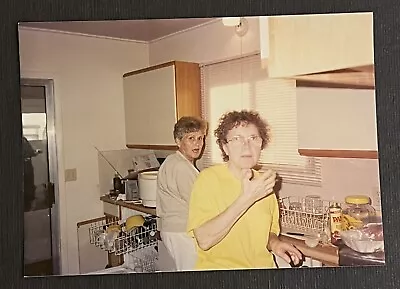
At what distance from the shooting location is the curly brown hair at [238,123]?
167 centimetres

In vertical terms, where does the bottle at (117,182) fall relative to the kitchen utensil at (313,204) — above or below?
above

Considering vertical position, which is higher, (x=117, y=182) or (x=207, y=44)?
(x=207, y=44)

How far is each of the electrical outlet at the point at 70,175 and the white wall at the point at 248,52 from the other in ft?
1.50

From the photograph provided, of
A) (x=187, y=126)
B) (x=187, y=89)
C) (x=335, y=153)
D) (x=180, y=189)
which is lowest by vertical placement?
(x=180, y=189)

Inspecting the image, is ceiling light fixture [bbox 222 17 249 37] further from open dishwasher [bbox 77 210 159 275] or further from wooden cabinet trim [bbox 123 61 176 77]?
open dishwasher [bbox 77 210 159 275]

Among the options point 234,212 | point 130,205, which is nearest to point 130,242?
point 130,205

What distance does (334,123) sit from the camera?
167cm

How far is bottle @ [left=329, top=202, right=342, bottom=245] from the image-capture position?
1.64 meters

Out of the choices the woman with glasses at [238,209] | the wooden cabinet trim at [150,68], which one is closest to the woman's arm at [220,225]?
the woman with glasses at [238,209]

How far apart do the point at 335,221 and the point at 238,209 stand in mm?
313

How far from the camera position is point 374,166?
166cm

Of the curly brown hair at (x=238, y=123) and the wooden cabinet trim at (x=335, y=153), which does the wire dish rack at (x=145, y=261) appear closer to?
the curly brown hair at (x=238, y=123)

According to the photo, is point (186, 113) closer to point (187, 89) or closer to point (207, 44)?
point (187, 89)

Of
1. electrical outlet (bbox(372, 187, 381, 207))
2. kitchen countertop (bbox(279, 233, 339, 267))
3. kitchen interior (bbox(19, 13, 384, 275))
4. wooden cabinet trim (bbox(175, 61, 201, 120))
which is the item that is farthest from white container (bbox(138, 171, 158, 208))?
electrical outlet (bbox(372, 187, 381, 207))
